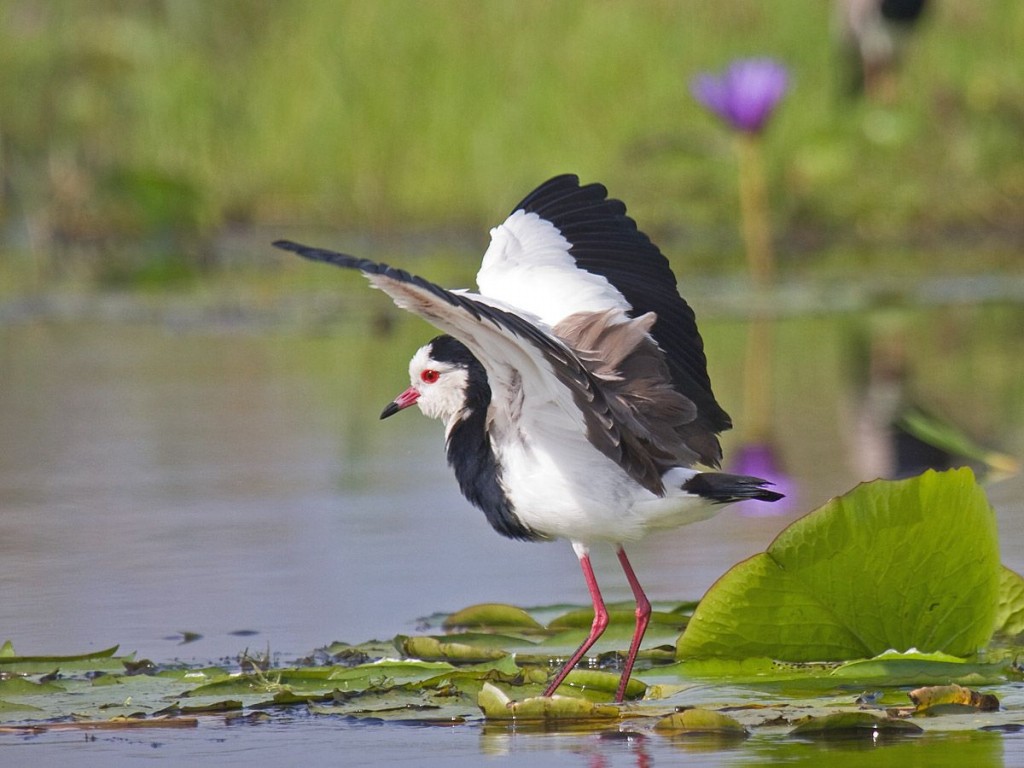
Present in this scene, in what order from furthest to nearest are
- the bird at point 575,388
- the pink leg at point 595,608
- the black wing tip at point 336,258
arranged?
the pink leg at point 595,608
the bird at point 575,388
the black wing tip at point 336,258

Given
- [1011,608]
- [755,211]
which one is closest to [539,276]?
[1011,608]

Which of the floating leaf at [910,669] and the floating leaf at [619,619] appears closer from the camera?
the floating leaf at [910,669]

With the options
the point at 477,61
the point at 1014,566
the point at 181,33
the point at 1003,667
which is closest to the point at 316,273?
the point at 477,61

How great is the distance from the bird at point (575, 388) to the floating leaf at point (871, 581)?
6.4 inches

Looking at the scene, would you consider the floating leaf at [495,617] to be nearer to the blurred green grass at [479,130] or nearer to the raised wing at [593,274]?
the raised wing at [593,274]

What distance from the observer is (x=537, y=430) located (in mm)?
3973

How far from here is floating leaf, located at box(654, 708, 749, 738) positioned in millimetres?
3484

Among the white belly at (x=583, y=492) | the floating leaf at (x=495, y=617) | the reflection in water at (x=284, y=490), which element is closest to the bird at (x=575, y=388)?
the white belly at (x=583, y=492)

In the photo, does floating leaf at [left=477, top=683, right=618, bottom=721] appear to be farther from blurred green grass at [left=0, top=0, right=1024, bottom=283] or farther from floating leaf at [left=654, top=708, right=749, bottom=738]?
blurred green grass at [left=0, top=0, right=1024, bottom=283]

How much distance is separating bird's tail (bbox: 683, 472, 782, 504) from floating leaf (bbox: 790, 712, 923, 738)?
502 mm

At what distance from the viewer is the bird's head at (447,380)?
4297mm

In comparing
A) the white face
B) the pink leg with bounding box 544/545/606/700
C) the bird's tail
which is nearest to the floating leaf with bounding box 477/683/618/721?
the pink leg with bounding box 544/545/606/700

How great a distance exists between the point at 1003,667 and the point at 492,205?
1073cm

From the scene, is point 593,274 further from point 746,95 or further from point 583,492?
point 746,95
